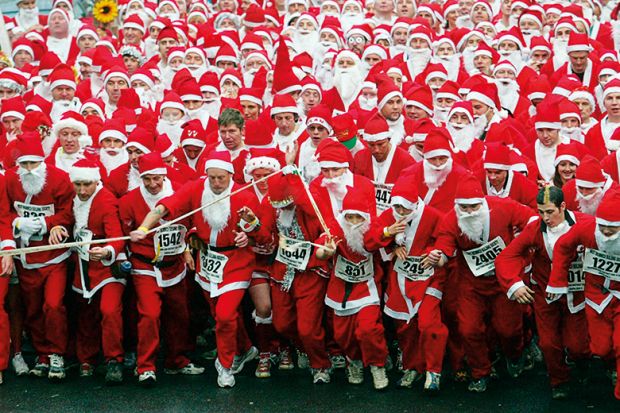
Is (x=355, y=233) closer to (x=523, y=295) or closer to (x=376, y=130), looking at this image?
(x=376, y=130)

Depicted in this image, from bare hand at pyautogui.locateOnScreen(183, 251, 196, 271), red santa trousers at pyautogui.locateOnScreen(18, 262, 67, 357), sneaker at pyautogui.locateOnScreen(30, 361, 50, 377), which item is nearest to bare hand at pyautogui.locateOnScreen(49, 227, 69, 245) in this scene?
red santa trousers at pyautogui.locateOnScreen(18, 262, 67, 357)

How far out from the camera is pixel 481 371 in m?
10.9

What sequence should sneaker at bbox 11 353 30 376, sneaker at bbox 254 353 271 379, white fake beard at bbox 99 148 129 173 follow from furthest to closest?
white fake beard at bbox 99 148 129 173 < sneaker at bbox 11 353 30 376 < sneaker at bbox 254 353 271 379

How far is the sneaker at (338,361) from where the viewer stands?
11.5 m

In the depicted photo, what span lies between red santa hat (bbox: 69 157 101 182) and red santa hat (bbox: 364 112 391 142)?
2.32 m

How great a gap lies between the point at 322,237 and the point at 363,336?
33.5 inches

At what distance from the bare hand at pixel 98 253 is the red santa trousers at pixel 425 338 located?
246 centimetres

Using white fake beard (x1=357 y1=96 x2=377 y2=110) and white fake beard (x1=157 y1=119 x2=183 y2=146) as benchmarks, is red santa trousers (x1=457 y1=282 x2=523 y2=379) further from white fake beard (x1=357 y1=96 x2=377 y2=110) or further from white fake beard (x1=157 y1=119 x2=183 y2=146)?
white fake beard (x1=157 y1=119 x2=183 y2=146)

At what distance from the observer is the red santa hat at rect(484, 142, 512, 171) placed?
11047mm

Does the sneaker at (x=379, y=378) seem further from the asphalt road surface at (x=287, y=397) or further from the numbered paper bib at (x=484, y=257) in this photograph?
the numbered paper bib at (x=484, y=257)

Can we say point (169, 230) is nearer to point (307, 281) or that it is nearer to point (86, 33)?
point (307, 281)

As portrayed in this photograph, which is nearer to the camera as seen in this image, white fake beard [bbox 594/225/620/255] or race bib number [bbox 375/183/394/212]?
white fake beard [bbox 594/225/620/255]

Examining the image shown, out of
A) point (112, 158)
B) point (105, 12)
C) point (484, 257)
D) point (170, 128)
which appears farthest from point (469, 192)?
point (105, 12)

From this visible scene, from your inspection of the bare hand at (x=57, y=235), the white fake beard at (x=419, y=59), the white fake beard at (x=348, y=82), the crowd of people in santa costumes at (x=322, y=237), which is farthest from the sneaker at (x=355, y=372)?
the white fake beard at (x=419, y=59)
